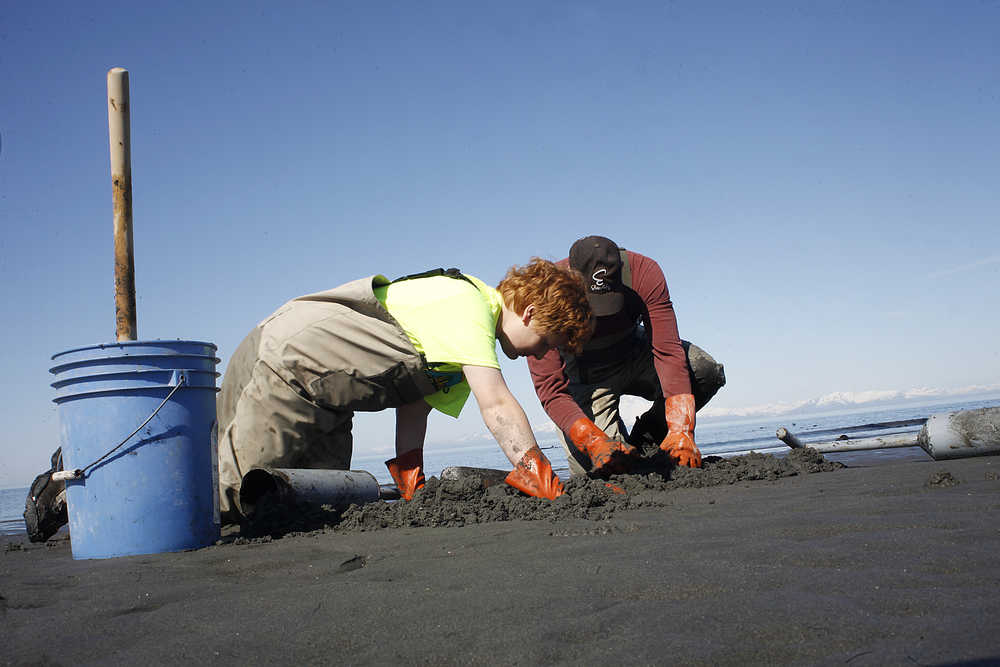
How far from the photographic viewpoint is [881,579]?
68.7 inches

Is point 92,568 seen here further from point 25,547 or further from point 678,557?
point 678,557

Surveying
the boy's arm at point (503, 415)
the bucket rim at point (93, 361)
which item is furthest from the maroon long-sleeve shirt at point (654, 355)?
the bucket rim at point (93, 361)

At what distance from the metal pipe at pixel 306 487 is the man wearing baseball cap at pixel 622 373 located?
1511mm

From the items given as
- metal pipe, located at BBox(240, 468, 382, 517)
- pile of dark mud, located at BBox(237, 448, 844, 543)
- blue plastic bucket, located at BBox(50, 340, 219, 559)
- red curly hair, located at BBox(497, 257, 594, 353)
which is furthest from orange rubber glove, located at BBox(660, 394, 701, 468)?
blue plastic bucket, located at BBox(50, 340, 219, 559)

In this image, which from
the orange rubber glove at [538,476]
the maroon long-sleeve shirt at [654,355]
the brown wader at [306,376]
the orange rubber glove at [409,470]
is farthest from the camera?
the maroon long-sleeve shirt at [654,355]

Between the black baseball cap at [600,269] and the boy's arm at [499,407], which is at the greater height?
the black baseball cap at [600,269]

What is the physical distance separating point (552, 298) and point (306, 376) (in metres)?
1.34

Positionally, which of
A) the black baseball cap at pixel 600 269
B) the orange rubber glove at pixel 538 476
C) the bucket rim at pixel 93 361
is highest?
the black baseball cap at pixel 600 269

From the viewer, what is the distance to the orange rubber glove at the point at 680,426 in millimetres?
4848

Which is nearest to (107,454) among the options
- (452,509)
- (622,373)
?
(452,509)

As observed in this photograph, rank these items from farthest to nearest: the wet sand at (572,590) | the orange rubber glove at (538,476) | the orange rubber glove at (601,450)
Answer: the orange rubber glove at (601,450), the orange rubber glove at (538,476), the wet sand at (572,590)

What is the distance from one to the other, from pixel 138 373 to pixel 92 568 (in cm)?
79

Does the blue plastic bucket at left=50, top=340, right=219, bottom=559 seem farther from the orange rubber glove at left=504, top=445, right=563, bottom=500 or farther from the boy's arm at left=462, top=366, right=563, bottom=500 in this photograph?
the orange rubber glove at left=504, top=445, right=563, bottom=500

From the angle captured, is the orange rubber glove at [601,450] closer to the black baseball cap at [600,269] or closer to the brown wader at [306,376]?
the black baseball cap at [600,269]
